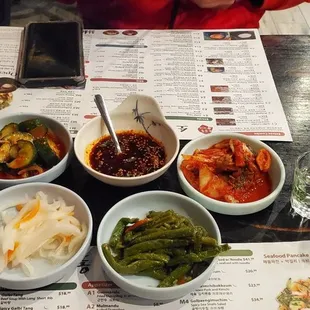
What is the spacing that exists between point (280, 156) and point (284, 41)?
2.22ft

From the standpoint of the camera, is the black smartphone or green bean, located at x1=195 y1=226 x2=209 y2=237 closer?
green bean, located at x1=195 y1=226 x2=209 y2=237

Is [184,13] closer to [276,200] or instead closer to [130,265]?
[276,200]

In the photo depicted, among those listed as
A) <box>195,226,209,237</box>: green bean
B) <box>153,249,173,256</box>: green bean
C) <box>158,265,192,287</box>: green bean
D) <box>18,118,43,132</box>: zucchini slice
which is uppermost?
<box>195,226,209,237</box>: green bean

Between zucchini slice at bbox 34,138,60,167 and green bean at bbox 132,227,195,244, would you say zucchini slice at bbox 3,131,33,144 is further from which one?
green bean at bbox 132,227,195,244

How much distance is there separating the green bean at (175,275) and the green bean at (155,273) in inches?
0.5

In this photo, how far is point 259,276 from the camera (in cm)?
107

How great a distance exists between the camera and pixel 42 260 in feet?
3.47

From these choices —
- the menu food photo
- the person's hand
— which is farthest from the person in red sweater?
the menu food photo

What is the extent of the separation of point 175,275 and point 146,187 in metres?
0.32

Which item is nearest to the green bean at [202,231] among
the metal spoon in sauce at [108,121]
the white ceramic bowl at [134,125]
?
the white ceramic bowl at [134,125]

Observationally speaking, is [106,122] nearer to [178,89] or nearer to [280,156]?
[178,89]

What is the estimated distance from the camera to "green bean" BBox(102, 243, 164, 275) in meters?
1.01

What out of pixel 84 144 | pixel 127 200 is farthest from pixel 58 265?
pixel 84 144

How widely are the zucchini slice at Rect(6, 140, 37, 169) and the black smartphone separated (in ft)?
1.37
